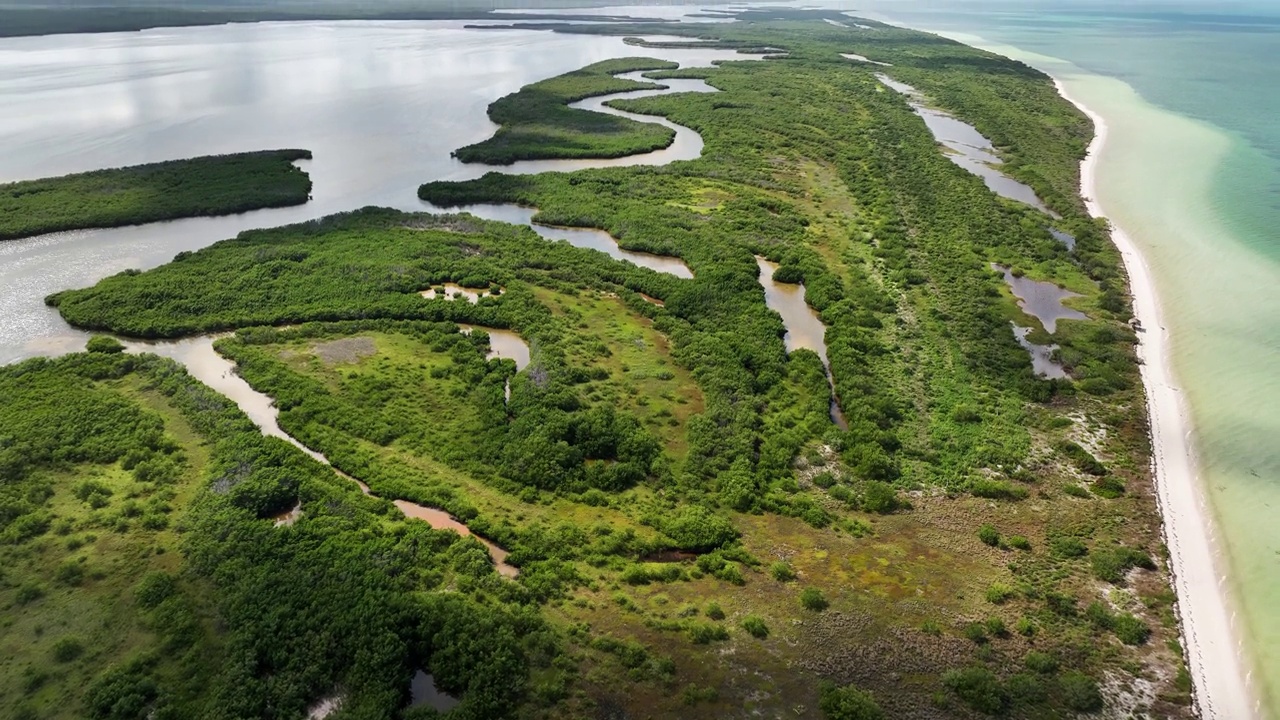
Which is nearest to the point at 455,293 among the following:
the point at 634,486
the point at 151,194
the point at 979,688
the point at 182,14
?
the point at 634,486

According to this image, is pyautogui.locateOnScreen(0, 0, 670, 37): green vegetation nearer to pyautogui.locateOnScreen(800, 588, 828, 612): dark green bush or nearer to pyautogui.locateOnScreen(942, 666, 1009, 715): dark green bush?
pyautogui.locateOnScreen(800, 588, 828, 612): dark green bush

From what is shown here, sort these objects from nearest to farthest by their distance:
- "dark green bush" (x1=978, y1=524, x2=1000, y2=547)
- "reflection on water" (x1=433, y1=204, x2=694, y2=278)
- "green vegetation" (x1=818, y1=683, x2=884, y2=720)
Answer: "green vegetation" (x1=818, y1=683, x2=884, y2=720) → "dark green bush" (x1=978, y1=524, x2=1000, y2=547) → "reflection on water" (x1=433, y1=204, x2=694, y2=278)

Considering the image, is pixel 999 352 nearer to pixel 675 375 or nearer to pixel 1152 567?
pixel 1152 567

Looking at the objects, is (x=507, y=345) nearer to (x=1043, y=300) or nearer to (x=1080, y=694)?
(x=1080, y=694)

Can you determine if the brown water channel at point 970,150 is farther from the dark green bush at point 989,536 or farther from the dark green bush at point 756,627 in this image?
the dark green bush at point 756,627

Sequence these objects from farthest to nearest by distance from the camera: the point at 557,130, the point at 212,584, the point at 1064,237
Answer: the point at 557,130 → the point at 1064,237 → the point at 212,584

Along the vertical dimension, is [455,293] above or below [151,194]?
below

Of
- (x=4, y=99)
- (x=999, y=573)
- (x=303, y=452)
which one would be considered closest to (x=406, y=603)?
(x=303, y=452)

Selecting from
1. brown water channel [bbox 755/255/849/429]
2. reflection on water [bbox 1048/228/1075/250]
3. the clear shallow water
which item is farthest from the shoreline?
the clear shallow water
